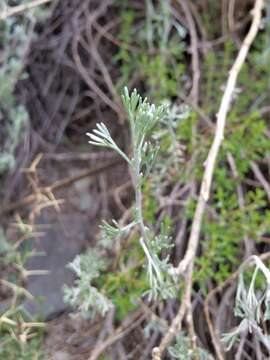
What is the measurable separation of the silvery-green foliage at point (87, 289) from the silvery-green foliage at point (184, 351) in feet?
0.55

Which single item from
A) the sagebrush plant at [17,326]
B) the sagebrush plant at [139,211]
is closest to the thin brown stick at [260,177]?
the sagebrush plant at [139,211]

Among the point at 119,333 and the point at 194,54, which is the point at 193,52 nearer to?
the point at 194,54

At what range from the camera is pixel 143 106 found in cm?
94

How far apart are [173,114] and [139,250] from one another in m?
0.34

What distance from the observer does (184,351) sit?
115 cm

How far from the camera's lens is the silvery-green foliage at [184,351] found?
3.78 feet

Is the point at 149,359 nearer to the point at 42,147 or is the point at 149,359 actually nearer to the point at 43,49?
the point at 42,147

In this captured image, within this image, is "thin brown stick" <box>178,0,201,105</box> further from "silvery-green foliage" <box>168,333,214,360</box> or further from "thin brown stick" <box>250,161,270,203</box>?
"silvery-green foliage" <box>168,333,214,360</box>

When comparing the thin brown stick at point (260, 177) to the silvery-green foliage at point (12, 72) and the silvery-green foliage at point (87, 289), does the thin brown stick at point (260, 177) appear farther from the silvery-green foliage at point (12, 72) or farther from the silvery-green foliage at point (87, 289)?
the silvery-green foliage at point (12, 72)

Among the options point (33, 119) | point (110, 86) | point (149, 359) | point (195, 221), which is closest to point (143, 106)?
point (195, 221)

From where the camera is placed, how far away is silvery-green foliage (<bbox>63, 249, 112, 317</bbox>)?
1.28 meters

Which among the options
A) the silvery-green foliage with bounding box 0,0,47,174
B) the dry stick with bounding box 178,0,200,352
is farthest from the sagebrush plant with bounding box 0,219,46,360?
the dry stick with bounding box 178,0,200,352

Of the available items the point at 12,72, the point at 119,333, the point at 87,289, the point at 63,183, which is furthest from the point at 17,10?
the point at 119,333

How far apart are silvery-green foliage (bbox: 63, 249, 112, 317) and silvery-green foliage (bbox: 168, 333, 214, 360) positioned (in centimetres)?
17
